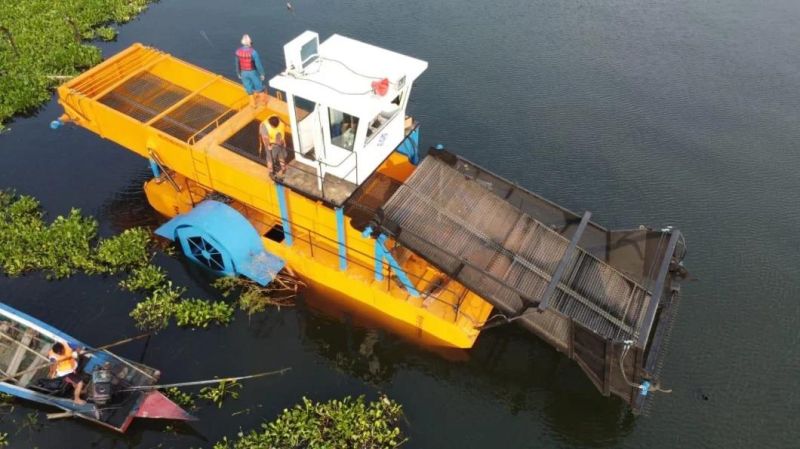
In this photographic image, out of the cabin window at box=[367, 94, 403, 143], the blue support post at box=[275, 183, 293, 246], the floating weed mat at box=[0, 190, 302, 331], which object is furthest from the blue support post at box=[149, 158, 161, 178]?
the cabin window at box=[367, 94, 403, 143]

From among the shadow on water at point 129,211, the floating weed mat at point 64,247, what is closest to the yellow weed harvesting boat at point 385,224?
the floating weed mat at point 64,247

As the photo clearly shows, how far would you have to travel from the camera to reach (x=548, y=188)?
19.4 metres

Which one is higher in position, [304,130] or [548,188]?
[304,130]

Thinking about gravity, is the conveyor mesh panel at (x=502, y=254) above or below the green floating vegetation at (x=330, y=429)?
above

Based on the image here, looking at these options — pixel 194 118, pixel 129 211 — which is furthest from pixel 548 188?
pixel 129 211

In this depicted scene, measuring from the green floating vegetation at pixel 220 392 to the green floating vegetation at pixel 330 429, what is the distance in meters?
1.01

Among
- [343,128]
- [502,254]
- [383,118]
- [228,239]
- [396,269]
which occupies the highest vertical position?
[383,118]

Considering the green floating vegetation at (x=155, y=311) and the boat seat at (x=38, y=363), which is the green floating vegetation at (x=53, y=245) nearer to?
the green floating vegetation at (x=155, y=311)

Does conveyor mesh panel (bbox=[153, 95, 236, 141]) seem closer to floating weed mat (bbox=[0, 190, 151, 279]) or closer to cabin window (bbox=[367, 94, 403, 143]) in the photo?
floating weed mat (bbox=[0, 190, 151, 279])

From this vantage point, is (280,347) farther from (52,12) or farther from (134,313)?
(52,12)

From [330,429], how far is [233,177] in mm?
6346

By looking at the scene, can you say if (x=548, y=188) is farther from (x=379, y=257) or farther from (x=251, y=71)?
(x=251, y=71)

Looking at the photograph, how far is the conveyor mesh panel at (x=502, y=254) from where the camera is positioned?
12305mm

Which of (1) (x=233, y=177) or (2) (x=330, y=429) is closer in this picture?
(2) (x=330, y=429)
